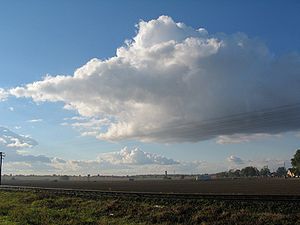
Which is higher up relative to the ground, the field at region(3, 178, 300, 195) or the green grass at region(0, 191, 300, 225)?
the field at region(3, 178, 300, 195)

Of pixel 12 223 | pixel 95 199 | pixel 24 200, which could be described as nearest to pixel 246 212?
pixel 12 223

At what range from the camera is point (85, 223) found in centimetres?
3300

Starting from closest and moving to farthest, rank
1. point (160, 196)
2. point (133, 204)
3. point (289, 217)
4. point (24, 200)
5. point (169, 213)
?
point (289, 217), point (169, 213), point (133, 204), point (160, 196), point (24, 200)

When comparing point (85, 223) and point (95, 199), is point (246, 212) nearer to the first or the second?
point (85, 223)

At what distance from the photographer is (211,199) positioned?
3841 centimetres

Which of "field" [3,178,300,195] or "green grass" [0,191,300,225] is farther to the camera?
"field" [3,178,300,195]

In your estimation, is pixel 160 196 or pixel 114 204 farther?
pixel 160 196

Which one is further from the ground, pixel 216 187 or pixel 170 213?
pixel 216 187

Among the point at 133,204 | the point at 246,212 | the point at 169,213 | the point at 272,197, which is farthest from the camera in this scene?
the point at 133,204

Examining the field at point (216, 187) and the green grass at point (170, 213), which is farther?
the field at point (216, 187)

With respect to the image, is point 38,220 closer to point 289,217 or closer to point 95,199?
point 95,199

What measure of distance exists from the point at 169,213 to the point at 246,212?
20.1 feet

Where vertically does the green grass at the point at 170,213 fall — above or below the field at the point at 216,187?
below

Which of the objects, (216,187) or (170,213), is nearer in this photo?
(170,213)
